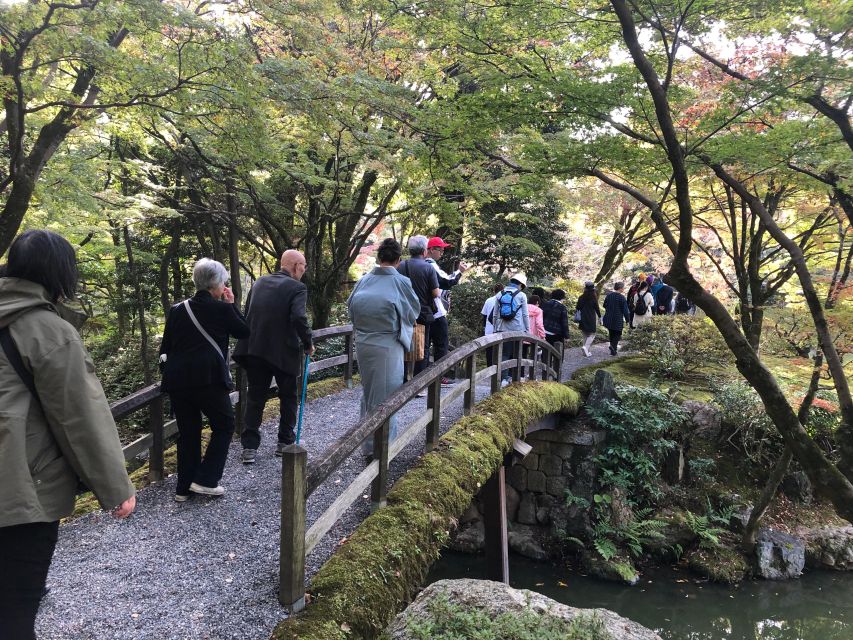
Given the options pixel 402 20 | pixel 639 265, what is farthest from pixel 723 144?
pixel 639 265

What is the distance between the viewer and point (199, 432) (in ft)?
13.9

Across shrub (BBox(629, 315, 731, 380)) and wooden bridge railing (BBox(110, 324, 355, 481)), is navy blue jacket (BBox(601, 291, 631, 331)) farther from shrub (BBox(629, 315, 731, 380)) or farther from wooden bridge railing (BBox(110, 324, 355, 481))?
wooden bridge railing (BBox(110, 324, 355, 481))

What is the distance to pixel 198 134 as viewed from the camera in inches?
358

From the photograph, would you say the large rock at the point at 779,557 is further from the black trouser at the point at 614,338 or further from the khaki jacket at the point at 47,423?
the khaki jacket at the point at 47,423

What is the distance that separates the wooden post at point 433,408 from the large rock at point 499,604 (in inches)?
51.6

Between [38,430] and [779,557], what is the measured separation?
1155 centimetres

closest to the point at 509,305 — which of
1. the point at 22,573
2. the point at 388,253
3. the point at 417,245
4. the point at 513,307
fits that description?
the point at 513,307

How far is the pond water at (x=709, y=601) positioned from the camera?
26.8 ft

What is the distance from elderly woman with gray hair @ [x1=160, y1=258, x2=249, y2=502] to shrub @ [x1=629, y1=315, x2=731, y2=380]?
11112mm

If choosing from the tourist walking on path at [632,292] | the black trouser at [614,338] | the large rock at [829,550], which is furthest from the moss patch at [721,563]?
the tourist walking on path at [632,292]

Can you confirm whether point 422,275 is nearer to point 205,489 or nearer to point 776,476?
point 205,489

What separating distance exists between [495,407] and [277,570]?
3.96 metres

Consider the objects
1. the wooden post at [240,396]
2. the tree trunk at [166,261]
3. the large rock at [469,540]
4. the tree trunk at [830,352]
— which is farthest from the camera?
the tree trunk at [166,261]

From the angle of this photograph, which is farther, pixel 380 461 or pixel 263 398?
pixel 263 398
